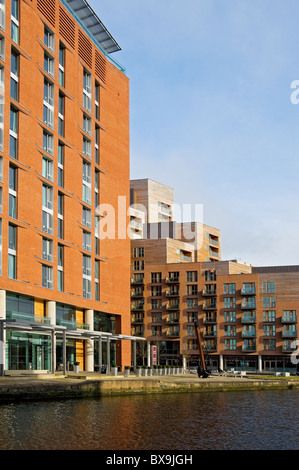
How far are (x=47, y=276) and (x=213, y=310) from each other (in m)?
64.8

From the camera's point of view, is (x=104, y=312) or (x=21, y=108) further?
(x=104, y=312)

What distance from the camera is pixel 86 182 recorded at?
240ft

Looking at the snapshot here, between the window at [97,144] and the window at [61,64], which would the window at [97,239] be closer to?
the window at [97,144]

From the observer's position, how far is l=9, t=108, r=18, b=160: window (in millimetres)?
57469

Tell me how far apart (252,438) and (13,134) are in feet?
127

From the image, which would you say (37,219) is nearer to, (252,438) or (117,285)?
(117,285)

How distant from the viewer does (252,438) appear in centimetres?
2647

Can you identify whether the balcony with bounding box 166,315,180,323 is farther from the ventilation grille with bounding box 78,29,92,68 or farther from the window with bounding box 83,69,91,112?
the ventilation grille with bounding box 78,29,92,68

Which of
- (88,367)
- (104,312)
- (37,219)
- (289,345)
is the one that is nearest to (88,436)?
(37,219)

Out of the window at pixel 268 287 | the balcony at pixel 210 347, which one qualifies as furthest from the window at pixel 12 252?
the window at pixel 268 287

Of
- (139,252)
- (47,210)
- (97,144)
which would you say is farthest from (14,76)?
(139,252)

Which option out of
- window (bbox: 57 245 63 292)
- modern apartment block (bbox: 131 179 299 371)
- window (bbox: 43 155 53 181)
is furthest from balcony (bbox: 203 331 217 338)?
window (bbox: 43 155 53 181)
